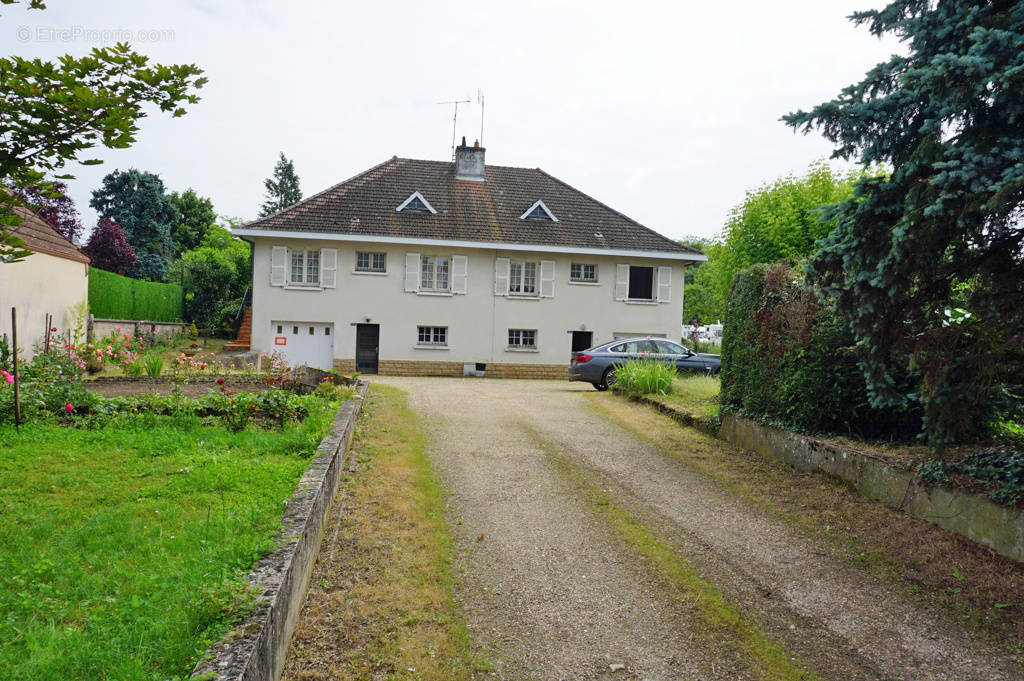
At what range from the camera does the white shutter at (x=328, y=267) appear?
2456cm

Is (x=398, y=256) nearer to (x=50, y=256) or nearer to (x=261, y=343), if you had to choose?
(x=261, y=343)

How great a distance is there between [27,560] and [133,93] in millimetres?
2824

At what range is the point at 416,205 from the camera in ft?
86.5

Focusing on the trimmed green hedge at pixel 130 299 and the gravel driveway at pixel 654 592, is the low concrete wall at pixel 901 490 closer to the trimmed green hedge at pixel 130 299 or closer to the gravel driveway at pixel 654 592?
the gravel driveway at pixel 654 592

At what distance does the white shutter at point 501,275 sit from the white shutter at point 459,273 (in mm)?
1152

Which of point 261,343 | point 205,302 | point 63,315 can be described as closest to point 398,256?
point 261,343

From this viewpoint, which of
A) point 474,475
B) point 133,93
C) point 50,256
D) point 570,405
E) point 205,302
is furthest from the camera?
point 205,302

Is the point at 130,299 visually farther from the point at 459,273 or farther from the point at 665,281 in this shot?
the point at 665,281

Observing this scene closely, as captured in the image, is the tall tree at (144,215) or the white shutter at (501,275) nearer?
the white shutter at (501,275)

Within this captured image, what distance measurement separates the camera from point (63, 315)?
1948 cm

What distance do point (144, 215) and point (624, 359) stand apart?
49.3m

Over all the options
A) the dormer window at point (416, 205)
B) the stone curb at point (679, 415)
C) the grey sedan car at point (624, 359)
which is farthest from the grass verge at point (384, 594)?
the dormer window at point (416, 205)

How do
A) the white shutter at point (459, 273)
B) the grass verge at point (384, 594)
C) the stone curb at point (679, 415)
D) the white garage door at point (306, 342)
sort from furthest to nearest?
the white shutter at point (459, 273), the white garage door at point (306, 342), the stone curb at point (679, 415), the grass verge at point (384, 594)

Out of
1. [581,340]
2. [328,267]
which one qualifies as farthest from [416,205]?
[581,340]
